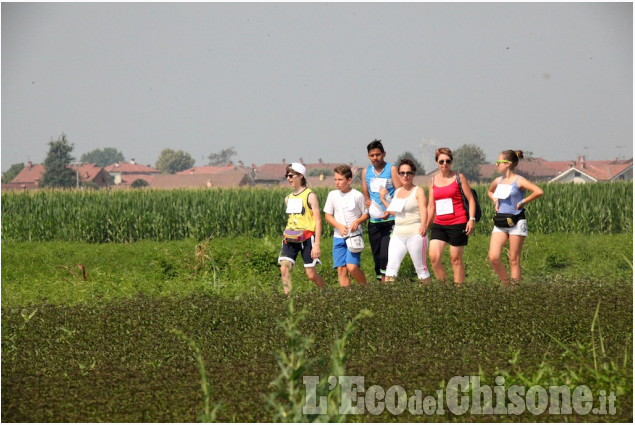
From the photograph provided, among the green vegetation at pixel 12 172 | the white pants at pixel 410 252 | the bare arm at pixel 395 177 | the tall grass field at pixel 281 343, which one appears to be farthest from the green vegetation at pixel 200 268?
the green vegetation at pixel 12 172

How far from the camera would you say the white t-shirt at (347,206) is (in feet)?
35.2

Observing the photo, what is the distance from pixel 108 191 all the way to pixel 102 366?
21.4 m

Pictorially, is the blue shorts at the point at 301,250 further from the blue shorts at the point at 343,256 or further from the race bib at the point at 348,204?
the race bib at the point at 348,204

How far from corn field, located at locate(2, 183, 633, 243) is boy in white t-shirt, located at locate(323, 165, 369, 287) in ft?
44.4

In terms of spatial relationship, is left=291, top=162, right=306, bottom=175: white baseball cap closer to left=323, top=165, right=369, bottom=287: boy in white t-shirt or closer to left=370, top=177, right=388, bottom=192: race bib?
left=323, top=165, right=369, bottom=287: boy in white t-shirt

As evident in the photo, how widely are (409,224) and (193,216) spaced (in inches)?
625

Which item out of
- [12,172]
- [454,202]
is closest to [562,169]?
[12,172]

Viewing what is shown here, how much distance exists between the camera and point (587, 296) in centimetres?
876

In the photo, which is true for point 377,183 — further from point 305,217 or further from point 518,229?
point 518,229

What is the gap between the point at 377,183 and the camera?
35.9 ft

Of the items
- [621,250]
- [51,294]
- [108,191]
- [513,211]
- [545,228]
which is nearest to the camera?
[513,211]

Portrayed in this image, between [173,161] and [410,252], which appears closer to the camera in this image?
[410,252]

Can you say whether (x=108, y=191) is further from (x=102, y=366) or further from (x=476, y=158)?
(x=476, y=158)

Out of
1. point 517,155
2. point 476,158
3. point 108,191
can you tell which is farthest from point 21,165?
point 517,155
